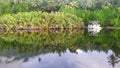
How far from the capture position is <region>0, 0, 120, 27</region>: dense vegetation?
6325cm

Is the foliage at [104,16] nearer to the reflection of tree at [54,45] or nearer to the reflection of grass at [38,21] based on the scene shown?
the reflection of grass at [38,21]

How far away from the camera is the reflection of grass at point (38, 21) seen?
60.1 meters

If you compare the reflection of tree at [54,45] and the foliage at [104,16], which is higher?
the reflection of tree at [54,45]

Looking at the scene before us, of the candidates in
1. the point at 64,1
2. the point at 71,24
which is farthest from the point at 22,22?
the point at 64,1

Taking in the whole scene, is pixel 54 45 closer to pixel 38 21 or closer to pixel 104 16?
pixel 38 21

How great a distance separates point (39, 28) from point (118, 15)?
13182mm

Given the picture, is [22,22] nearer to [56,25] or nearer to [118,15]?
[56,25]

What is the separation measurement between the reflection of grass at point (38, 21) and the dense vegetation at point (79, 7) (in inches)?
136

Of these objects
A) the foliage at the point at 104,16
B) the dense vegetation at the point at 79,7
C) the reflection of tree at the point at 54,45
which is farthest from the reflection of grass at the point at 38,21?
the reflection of tree at the point at 54,45

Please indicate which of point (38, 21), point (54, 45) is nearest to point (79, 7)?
point (38, 21)

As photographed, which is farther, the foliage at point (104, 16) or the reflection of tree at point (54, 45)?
the foliage at point (104, 16)

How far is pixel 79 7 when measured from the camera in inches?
3027

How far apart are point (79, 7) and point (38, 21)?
17934mm

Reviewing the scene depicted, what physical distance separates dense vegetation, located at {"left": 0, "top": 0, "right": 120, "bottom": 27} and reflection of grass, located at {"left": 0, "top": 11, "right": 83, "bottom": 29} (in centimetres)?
345
